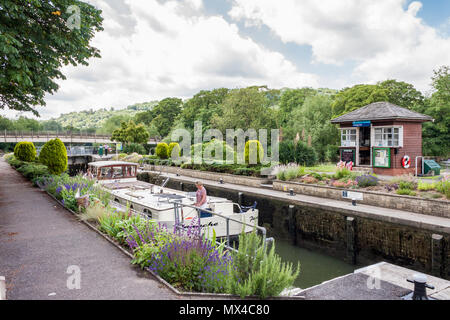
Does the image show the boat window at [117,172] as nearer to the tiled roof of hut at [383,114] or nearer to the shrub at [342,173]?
the shrub at [342,173]

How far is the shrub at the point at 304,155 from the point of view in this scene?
901 inches

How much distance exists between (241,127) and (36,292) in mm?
39434

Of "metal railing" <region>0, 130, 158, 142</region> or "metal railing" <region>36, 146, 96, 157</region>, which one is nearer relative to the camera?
"metal railing" <region>36, 146, 96, 157</region>

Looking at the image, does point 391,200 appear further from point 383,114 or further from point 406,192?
point 383,114

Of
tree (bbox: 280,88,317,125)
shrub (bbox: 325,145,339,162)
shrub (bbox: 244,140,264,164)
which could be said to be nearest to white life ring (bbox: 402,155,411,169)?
shrub (bbox: 244,140,264,164)

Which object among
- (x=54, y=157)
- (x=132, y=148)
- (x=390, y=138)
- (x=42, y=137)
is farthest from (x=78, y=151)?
(x=390, y=138)

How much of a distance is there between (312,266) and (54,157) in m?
13.6

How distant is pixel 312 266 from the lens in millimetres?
11352

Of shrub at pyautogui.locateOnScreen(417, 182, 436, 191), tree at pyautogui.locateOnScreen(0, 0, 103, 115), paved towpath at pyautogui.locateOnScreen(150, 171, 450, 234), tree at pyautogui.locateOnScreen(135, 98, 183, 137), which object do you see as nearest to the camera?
tree at pyautogui.locateOnScreen(0, 0, 103, 115)

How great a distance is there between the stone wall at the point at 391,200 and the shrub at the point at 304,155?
6214mm

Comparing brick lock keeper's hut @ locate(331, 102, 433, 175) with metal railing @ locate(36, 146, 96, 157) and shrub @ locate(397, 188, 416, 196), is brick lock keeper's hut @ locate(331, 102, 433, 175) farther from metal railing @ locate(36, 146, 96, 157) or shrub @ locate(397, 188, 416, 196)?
metal railing @ locate(36, 146, 96, 157)

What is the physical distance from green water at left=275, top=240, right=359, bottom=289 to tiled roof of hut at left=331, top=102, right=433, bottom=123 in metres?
12.2

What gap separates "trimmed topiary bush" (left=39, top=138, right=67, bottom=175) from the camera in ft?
54.7
